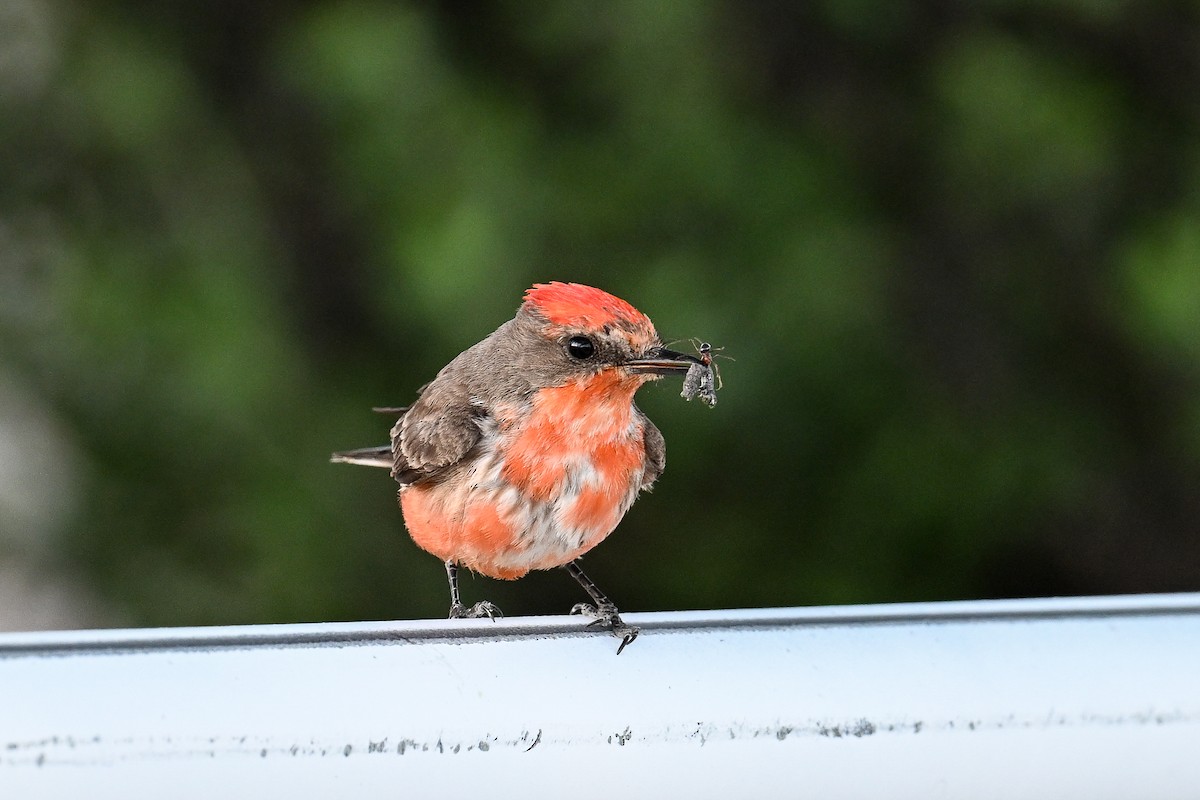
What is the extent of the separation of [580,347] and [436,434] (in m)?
0.43

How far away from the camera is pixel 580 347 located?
11.1 ft

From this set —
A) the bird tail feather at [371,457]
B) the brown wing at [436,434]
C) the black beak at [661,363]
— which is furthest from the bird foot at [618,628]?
the bird tail feather at [371,457]

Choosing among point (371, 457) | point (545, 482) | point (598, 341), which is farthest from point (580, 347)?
point (371, 457)

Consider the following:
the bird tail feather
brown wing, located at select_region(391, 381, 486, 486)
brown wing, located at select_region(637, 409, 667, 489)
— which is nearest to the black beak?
brown wing, located at select_region(637, 409, 667, 489)

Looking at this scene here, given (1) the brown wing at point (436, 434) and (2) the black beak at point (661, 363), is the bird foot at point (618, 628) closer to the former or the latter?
(2) the black beak at point (661, 363)

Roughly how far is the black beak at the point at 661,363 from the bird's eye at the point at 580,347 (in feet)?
0.31

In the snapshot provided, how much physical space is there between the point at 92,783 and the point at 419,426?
2110 millimetres

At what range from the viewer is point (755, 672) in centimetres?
202

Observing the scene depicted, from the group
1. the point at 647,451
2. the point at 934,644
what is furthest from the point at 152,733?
the point at 647,451

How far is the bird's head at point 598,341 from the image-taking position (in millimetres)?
3330

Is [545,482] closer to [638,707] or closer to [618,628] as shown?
[618,628]

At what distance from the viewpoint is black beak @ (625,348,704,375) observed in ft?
10.8

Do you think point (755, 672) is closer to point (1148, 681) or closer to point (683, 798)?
point (683, 798)

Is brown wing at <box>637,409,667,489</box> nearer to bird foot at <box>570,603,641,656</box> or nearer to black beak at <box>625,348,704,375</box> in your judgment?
black beak at <box>625,348,704,375</box>
